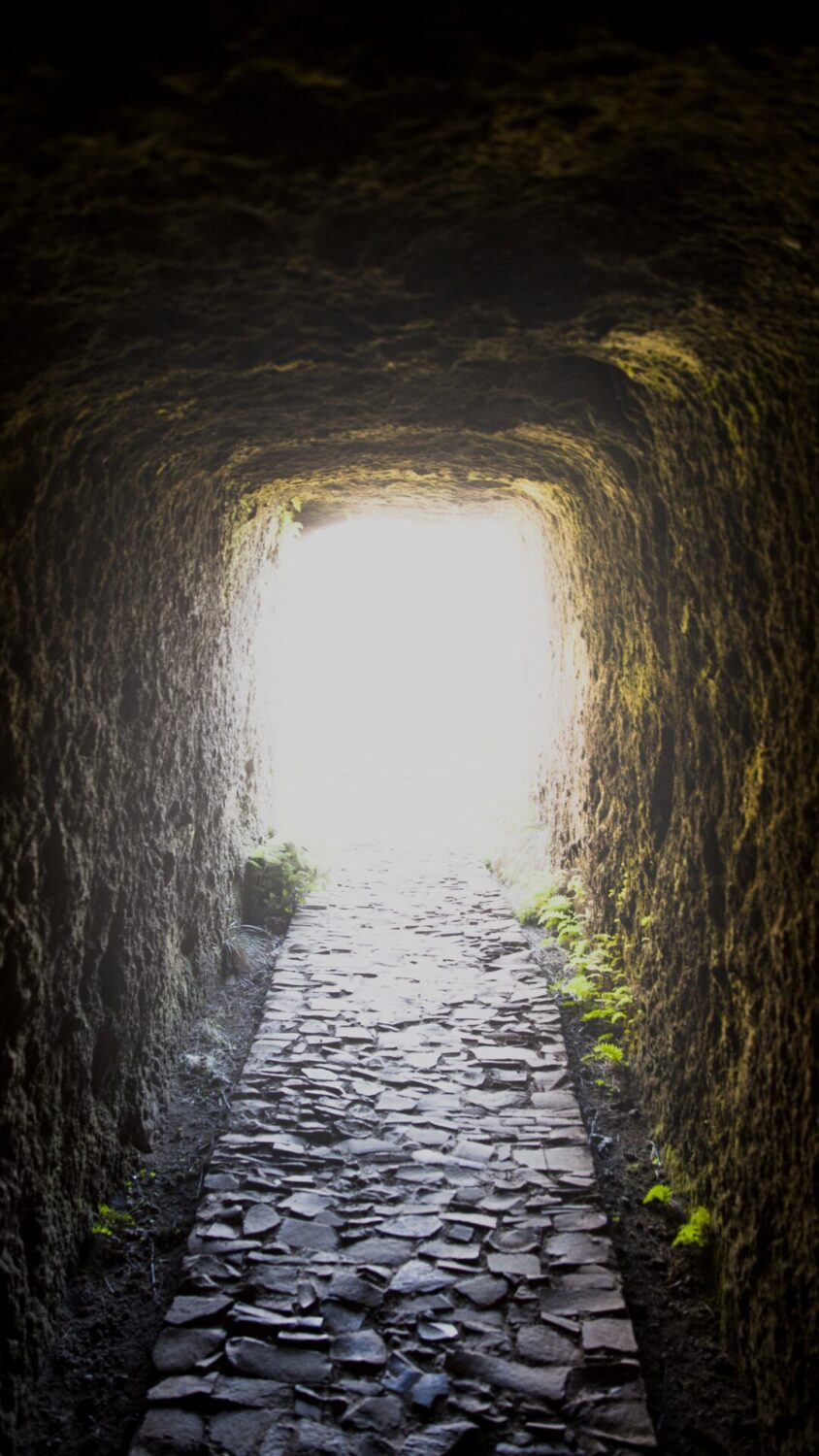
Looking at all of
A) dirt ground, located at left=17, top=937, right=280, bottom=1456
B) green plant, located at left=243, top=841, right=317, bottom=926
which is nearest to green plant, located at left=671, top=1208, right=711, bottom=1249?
dirt ground, located at left=17, top=937, right=280, bottom=1456

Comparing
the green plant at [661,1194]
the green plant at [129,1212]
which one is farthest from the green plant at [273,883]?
the green plant at [661,1194]

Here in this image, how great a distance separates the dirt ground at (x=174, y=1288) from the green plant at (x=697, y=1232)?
4cm

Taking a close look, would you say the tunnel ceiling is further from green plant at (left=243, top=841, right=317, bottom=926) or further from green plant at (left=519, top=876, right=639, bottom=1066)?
green plant at (left=243, top=841, right=317, bottom=926)

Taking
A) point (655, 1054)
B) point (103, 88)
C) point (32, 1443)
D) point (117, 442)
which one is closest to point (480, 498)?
point (117, 442)

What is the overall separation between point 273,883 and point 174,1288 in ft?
15.9

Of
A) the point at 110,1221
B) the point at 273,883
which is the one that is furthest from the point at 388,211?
the point at 273,883

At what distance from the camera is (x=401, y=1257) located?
417cm

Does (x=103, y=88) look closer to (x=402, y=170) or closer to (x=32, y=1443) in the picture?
(x=402, y=170)

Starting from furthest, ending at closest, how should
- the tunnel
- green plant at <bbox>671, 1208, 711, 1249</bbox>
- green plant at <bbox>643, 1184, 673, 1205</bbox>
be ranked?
green plant at <bbox>643, 1184, 673, 1205</bbox>, green plant at <bbox>671, 1208, 711, 1249</bbox>, the tunnel

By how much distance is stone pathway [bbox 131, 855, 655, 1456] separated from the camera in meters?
3.34

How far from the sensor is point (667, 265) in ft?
9.34

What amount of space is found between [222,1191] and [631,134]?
4521 mm

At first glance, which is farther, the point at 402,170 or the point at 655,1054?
the point at 655,1054

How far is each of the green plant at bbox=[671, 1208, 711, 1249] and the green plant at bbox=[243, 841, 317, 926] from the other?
4.94 m
